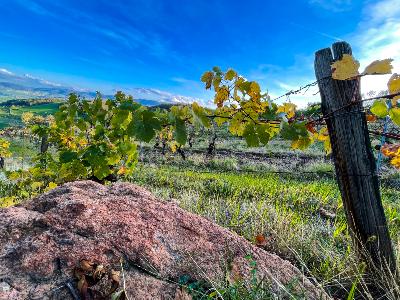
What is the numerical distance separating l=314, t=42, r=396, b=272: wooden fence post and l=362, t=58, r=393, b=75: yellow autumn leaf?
86 centimetres

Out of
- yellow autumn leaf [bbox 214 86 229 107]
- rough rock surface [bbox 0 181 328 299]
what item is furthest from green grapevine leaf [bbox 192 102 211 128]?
rough rock surface [bbox 0 181 328 299]

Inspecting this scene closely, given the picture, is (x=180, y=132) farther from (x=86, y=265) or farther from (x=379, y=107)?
(x=379, y=107)

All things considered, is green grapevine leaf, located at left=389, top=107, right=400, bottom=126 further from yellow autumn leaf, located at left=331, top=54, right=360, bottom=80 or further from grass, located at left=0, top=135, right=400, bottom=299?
grass, located at left=0, top=135, right=400, bottom=299

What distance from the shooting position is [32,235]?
2.38 m

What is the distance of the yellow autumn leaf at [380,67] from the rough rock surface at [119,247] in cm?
139

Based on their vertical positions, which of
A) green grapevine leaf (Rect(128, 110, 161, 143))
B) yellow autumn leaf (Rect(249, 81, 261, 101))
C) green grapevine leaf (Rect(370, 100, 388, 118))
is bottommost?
green grapevine leaf (Rect(370, 100, 388, 118))

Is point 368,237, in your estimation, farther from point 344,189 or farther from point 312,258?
point 312,258

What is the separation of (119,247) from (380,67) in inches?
77.6

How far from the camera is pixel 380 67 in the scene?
186 cm

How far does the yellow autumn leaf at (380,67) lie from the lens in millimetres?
1844

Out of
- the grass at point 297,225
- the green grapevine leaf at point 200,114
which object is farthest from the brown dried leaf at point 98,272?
the grass at point 297,225

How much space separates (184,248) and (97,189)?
1.24 m

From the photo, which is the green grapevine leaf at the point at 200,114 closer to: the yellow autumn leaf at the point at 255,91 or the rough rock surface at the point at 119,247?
the yellow autumn leaf at the point at 255,91

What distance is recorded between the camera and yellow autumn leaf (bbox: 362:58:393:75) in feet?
6.05
